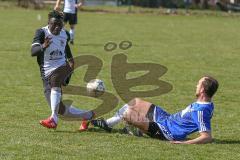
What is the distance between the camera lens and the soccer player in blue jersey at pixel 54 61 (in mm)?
8408

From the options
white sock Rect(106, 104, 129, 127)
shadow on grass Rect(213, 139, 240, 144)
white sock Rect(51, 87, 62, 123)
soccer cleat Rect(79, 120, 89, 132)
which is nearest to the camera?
shadow on grass Rect(213, 139, 240, 144)

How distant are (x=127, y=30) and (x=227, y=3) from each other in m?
26.5

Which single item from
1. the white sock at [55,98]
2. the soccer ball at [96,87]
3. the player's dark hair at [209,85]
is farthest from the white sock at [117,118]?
the soccer ball at [96,87]

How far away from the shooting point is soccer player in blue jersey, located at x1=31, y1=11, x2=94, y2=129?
8.41 m

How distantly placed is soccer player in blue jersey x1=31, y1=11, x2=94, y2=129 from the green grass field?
0.23 metres

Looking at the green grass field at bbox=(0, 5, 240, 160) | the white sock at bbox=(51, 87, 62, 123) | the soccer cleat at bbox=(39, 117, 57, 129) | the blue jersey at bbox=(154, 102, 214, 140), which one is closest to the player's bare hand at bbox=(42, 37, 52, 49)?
the white sock at bbox=(51, 87, 62, 123)

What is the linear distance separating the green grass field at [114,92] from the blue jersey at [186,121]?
22cm

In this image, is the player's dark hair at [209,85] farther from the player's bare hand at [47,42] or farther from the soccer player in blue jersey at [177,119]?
the player's bare hand at [47,42]

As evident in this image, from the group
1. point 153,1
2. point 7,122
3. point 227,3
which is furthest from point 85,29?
point 227,3

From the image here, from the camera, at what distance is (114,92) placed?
12172 millimetres

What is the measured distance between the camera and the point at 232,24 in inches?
1468

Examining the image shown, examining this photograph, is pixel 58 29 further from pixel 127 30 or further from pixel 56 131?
pixel 127 30

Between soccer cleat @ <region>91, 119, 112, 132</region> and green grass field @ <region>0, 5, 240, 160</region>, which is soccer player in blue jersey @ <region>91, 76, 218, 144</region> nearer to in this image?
soccer cleat @ <region>91, 119, 112, 132</region>

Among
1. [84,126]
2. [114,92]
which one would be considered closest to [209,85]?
[84,126]
